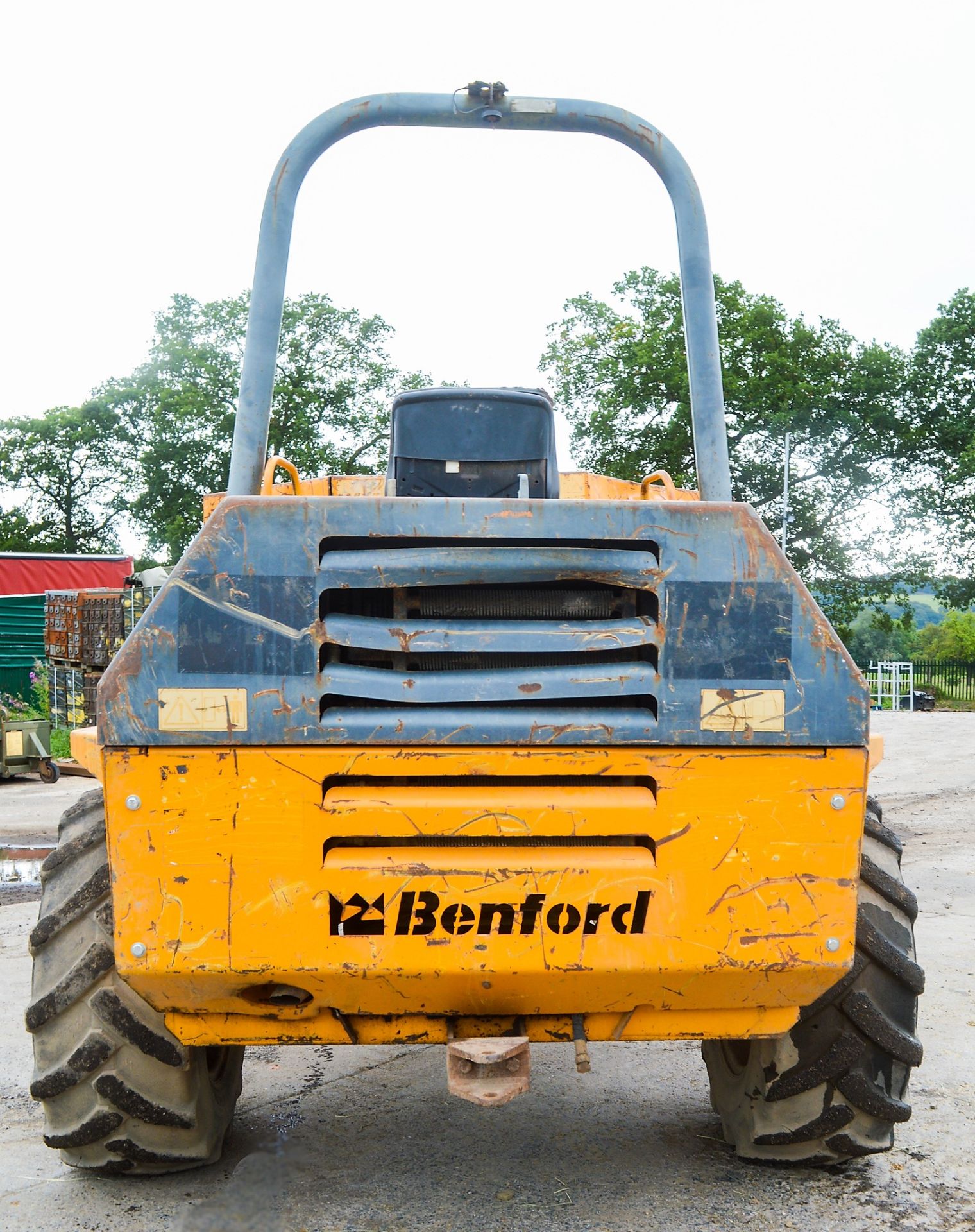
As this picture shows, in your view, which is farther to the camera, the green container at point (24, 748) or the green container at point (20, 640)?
the green container at point (20, 640)

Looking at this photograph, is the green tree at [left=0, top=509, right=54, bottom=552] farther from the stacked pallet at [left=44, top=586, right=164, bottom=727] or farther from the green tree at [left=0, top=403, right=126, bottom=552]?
the stacked pallet at [left=44, top=586, right=164, bottom=727]

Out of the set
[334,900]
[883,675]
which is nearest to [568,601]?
[334,900]

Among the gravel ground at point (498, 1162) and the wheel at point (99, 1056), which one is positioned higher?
the wheel at point (99, 1056)

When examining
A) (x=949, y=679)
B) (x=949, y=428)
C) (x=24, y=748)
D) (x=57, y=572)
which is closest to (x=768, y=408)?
(x=949, y=428)

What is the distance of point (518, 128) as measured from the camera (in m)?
3.52

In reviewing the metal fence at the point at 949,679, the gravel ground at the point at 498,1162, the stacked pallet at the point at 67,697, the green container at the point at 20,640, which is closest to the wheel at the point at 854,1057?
the gravel ground at the point at 498,1162

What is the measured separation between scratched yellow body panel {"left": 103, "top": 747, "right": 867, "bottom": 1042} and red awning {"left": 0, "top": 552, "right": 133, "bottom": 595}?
23.4 metres

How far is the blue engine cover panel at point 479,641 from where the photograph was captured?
266 cm

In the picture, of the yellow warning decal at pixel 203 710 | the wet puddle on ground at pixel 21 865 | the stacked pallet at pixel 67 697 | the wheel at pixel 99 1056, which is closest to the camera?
the yellow warning decal at pixel 203 710

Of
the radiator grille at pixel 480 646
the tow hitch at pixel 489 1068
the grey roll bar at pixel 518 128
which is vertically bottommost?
the tow hitch at pixel 489 1068

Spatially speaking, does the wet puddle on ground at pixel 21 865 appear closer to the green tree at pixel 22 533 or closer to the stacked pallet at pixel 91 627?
the stacked pallet at pixel 91 627

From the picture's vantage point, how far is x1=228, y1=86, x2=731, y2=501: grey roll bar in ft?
11.1

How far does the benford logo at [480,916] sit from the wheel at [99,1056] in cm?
75

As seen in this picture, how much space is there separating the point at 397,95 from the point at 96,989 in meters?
2.55
